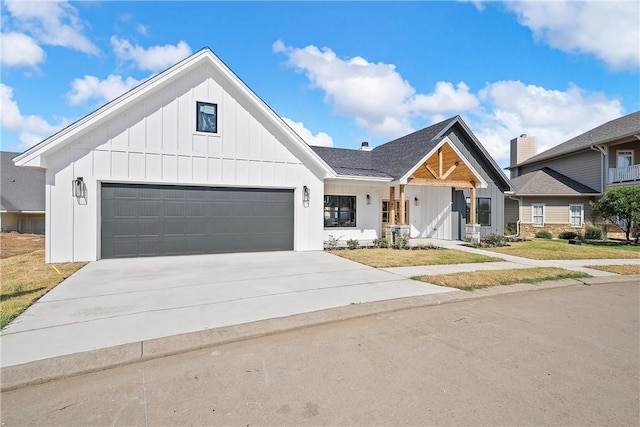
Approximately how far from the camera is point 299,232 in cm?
1242

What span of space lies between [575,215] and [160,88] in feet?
81.2

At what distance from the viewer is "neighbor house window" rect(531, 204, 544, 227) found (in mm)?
21219

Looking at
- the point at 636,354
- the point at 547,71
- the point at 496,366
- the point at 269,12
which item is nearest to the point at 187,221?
the point at 269,12

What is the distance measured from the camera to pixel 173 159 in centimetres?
1062

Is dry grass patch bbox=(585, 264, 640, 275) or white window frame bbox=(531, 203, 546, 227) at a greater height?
white window frame bbox=(531, 203, 546, 227)

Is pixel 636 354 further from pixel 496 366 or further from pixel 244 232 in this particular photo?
pixel 244 232

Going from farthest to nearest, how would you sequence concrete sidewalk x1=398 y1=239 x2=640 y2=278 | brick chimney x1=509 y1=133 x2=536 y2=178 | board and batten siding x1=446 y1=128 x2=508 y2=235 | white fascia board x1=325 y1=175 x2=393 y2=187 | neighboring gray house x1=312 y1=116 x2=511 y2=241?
brick chimney x1=509 y1=133 x2=536 y2=178, board and batten siding x1=446 y1=128 x2=508 y2=235, neighboring gray house x1=312 y1=116 x2=511 y2=241, white fascia board x1=325 y1=175 x2=393 y2=187, concrete sidewalk x1=398 y1=239 x2=640 y2=278

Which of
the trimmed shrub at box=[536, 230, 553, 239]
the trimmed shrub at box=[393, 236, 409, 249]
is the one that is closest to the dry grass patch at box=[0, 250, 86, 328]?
the trimmed shrub at box=[393, 236, 409, 249]

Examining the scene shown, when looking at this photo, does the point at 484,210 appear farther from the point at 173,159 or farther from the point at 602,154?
the point at 173,159

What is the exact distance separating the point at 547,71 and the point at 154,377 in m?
18.6

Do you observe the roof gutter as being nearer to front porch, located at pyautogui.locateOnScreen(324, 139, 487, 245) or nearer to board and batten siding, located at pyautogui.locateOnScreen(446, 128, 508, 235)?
board and batten siding, located at pyautogui.locateOnScreen(446, 128, 508, 235)

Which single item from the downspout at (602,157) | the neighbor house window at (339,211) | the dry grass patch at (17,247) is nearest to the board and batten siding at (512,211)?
the downspout at (602,157)

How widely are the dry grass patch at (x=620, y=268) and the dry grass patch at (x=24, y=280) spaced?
43.8 ft

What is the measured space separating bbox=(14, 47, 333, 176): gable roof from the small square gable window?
1.01 metres
